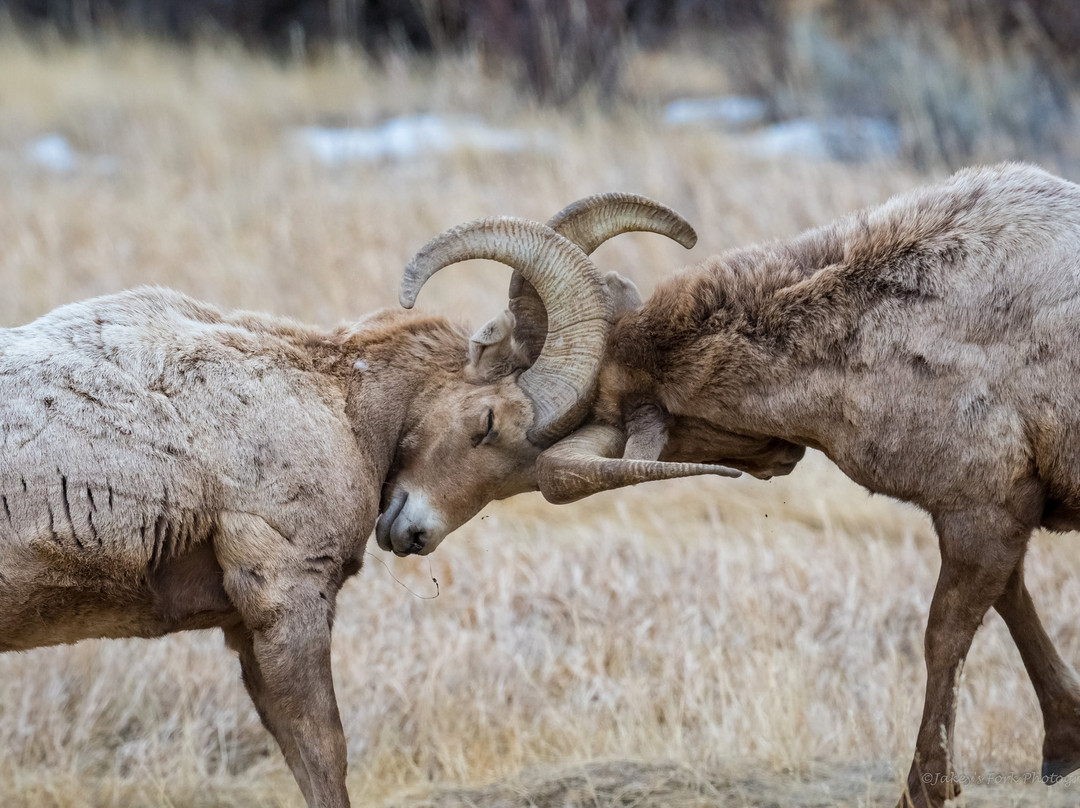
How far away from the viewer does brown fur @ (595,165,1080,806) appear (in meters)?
4.43

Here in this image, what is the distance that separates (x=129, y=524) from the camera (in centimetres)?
440

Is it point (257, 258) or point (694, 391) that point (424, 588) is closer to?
point (694, 391)

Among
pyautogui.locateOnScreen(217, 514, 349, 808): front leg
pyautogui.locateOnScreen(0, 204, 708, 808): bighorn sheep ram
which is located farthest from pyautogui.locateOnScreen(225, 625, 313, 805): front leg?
pyautogui.locateOnScreen(217, 514, 349, 808): front leg

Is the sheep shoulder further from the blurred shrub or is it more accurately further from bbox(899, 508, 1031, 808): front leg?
the blurred shrub

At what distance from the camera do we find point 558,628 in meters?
7.43

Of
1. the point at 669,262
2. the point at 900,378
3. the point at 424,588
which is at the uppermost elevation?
the point at 900,378

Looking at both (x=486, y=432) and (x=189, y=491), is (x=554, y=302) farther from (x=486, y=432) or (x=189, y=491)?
(x=189, y=491)

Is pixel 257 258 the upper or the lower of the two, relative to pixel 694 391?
lower

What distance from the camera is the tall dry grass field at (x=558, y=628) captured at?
19.3 ft

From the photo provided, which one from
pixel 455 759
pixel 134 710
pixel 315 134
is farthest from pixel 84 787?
pixel 315 134

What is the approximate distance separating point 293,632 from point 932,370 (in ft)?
7.59

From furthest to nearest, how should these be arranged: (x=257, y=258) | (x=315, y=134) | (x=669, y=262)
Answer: (x=315, y=134)
(x=257, y=258)
(x=669, y=262)

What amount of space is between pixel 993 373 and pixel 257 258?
813 centimetres

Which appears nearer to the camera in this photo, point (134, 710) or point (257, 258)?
point (134, 710)
